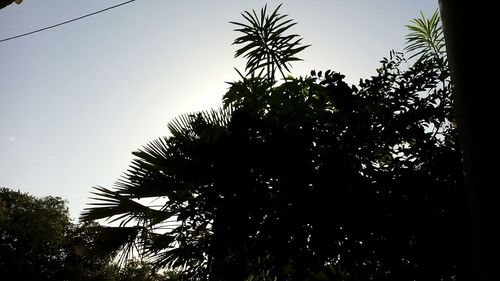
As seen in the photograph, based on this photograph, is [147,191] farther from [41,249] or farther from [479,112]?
[41,249]

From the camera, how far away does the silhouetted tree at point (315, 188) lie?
9.77ft

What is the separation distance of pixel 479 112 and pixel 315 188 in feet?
9.08

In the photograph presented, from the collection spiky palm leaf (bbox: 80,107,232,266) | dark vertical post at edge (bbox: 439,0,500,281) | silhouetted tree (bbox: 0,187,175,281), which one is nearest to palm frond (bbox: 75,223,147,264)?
spiky palm leaf (bbox: 80,107,232,266)

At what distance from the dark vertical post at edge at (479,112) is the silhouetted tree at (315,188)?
8.72 feet

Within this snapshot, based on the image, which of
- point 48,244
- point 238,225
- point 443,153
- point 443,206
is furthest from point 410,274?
point 48,244

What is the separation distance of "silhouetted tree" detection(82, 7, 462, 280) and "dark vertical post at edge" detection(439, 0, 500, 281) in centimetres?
266

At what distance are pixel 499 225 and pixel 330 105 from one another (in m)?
3.35

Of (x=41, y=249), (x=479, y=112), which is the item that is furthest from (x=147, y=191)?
(x=41, y=249)

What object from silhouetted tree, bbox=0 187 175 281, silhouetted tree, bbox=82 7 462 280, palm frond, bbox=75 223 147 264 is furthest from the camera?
silhouetted tree, bbox=0 187 175 281

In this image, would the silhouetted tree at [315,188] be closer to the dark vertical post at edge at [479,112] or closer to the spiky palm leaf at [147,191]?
the spiky palm leaf at [147,191]

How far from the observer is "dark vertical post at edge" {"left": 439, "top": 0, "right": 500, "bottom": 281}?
438 mm

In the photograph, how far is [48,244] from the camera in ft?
62.7

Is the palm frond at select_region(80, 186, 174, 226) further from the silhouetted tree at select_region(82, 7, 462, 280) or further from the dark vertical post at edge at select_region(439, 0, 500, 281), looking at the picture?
the dark vertical post at edge at select_region(439, 0, 500, 281)

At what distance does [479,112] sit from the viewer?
46 cm
